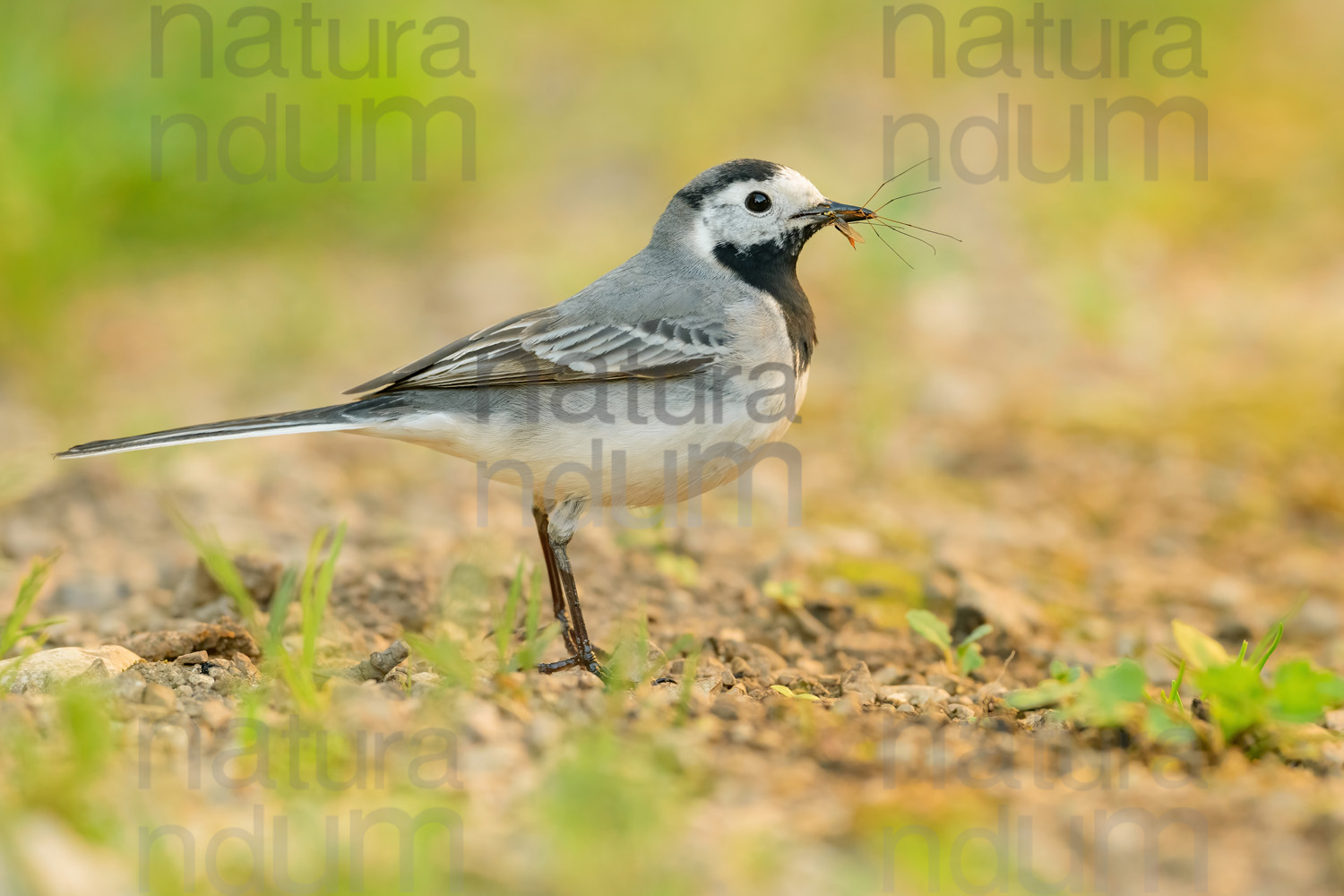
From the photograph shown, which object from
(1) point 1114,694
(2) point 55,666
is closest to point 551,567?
(2) point 55,666

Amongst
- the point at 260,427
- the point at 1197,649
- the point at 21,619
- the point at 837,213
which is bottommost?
the point at 1197,649

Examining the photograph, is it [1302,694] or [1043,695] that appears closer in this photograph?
[1302,694]

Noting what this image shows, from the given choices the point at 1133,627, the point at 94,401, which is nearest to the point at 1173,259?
the point at 1133,627

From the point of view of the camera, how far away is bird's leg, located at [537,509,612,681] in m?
4.38

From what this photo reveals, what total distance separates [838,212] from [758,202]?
31 centimetres

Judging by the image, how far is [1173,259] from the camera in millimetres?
9133

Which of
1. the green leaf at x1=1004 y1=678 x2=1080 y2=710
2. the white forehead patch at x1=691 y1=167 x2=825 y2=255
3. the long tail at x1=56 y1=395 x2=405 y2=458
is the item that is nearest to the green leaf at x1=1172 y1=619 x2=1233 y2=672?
the green leaf at x1=1004 y1=678 x2=1080 y2=710

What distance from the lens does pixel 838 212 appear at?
4.63 metres

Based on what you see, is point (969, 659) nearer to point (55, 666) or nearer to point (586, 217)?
point (55, 666)

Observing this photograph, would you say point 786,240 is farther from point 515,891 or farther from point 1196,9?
point 1196,9

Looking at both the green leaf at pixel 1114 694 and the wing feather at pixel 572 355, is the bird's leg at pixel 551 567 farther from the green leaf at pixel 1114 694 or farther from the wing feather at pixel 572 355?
the green leaf at pixel 1114 694

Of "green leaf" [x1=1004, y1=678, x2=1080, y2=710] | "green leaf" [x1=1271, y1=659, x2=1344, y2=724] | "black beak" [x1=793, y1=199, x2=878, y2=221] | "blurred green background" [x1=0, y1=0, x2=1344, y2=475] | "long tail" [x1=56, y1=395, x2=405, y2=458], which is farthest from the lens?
"blurred green background" [x1=0, y1=0, x2=1344, y2=475]

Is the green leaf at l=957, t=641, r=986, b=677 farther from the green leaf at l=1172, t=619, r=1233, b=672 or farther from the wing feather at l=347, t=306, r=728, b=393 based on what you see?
the wing feather at l=347, t=306, r=728, b=393

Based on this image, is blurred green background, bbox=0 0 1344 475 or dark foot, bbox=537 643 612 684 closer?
dark foot, bbox=537 643 612 684
